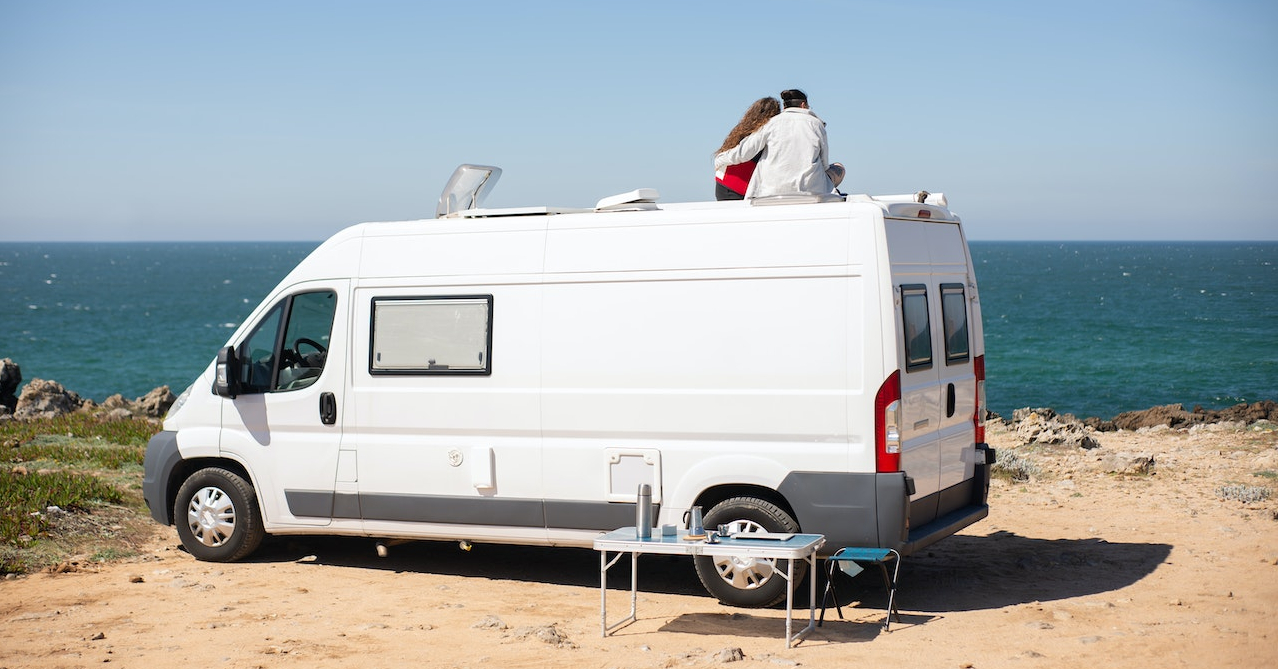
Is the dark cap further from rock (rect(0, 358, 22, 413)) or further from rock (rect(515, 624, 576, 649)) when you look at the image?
rock (rect(0, 358, 22, 413))

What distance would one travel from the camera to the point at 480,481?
891 cm

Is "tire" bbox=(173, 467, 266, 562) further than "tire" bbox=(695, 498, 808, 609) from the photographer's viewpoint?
Yes

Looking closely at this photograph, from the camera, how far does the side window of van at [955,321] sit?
8805 mm

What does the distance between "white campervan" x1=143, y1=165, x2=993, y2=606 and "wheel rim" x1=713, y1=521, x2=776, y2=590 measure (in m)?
0.02

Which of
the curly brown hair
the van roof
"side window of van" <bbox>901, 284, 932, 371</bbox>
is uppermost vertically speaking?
the curly brown hair

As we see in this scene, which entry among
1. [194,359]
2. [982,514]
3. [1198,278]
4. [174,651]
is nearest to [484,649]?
[174,651]

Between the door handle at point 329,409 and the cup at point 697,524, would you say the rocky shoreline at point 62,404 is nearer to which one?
the door handle at point 329,409

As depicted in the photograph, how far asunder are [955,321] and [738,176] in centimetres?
193

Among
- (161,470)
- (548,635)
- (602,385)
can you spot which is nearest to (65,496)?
(161,470)

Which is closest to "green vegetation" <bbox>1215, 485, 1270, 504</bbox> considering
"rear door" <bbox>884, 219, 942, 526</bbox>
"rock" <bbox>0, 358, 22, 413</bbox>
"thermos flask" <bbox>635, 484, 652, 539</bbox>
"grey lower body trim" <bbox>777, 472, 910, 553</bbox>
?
"rear door" <bbox>884, 219, 942, 526</bbox>

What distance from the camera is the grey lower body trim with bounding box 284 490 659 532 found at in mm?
8641

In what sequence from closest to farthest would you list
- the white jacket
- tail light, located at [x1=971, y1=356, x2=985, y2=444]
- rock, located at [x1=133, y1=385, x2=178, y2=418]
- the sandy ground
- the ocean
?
the sandy ground < the white jacket < tail light, located at [x1=971, y1=356, x2=985, y2=444] < rock, located at [x1=133, y1=385, x2=178, y2=418] < the ocean

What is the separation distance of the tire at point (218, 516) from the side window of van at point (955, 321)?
524 cm

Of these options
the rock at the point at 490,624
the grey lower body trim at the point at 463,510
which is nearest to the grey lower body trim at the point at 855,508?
the grey lower body trim at the point at 463,510
